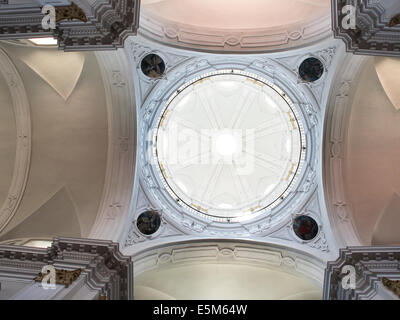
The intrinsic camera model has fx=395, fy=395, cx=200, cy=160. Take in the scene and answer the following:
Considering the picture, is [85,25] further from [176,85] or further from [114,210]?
[114,210]

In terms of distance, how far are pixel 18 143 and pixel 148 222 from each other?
5.71 meters

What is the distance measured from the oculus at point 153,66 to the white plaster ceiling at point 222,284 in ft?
22.1

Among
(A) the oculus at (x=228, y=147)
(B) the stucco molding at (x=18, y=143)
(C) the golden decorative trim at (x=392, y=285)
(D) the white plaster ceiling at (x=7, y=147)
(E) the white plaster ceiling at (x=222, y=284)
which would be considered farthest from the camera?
(A) the oculus at (x=228, y=147)

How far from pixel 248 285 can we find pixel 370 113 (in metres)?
7.45

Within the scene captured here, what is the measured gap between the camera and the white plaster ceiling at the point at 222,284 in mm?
13953

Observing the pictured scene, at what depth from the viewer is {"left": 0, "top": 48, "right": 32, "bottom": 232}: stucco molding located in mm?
13820

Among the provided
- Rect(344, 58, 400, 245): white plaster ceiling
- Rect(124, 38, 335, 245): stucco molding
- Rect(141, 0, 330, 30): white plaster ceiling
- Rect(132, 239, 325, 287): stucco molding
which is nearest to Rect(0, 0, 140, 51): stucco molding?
Rect(124, 38, 335, 245): stucco molding

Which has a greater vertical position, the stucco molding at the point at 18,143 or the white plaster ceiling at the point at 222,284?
the stucco molding at the point at 18,143

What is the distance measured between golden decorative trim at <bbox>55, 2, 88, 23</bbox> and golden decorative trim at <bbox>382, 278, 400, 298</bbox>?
31.2 feet

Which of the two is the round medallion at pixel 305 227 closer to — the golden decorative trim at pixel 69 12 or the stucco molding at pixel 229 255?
the stucco molding at pixel 229 255

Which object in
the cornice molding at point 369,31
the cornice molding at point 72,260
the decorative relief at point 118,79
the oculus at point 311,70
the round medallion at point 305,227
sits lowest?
the cornice molding at point 72,260

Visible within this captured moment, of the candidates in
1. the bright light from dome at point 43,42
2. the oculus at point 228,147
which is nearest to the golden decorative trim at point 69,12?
the bright light from dome at point 43,42
